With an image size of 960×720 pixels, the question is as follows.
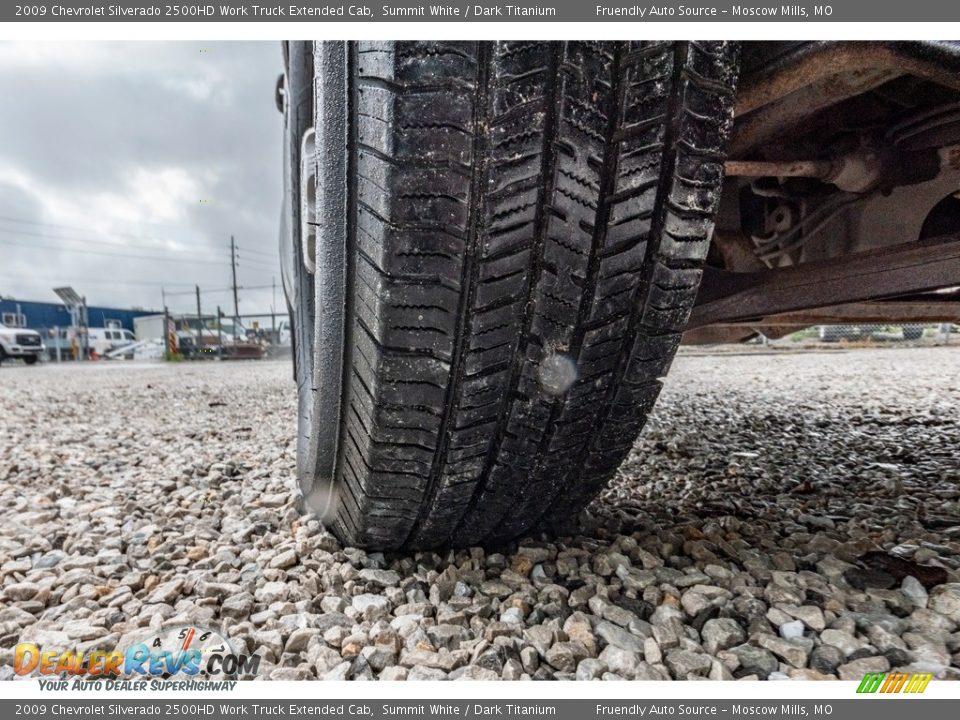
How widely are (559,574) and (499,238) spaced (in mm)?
545

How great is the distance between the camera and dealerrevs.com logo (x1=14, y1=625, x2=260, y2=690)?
2.23 ft

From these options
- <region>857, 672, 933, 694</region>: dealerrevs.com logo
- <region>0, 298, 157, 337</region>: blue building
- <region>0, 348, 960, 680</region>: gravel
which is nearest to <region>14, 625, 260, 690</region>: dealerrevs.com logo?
<region>0, 348, 960, 680</region>: gravel

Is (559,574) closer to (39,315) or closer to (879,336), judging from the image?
(879,336)

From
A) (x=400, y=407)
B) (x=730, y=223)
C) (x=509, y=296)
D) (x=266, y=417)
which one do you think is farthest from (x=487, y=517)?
(x=266, y=417)

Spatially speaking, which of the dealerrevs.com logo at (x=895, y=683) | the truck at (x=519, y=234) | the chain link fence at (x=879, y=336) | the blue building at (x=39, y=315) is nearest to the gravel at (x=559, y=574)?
the dealerrevs.com logo at (x=895, y=683)

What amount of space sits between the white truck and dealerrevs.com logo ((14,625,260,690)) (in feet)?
42.4

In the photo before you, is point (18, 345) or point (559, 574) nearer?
point (559, 574)

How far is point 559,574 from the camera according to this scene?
88cm

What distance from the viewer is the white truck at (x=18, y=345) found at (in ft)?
34.7

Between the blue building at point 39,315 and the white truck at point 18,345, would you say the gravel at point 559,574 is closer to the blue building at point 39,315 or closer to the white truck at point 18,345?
the white truck at point 18,345

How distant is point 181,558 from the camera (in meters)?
0.98

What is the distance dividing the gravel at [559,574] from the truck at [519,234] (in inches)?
4.9

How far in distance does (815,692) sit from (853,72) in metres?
0.75

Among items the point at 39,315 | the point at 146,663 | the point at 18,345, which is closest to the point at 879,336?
the point at 146,663
